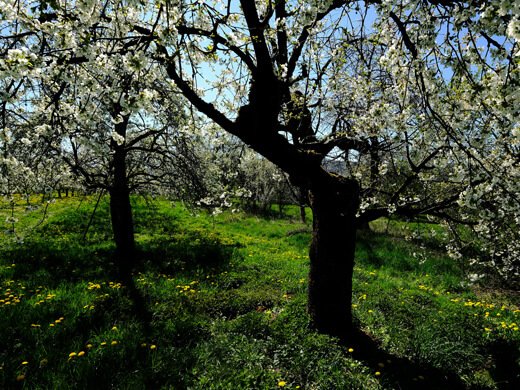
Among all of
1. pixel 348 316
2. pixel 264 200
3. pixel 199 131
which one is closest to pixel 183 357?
pixel 348 316

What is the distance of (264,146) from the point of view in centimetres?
418

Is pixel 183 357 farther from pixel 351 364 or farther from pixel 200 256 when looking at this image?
pixel 200 256

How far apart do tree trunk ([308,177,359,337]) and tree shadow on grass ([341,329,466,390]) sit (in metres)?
0.36

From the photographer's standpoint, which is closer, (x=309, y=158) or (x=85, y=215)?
(x=309, y=158)

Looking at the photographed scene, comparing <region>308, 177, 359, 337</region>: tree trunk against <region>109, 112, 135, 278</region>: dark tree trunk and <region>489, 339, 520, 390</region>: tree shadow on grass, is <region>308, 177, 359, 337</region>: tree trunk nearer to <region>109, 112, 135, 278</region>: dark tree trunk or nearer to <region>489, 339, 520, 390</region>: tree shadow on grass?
<region>489, 339, 520, 390</region>: tree shadow on grass

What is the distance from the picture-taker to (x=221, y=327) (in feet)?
15.6

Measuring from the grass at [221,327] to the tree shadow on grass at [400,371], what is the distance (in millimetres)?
21

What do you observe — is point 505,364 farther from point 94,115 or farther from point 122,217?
point 122,217

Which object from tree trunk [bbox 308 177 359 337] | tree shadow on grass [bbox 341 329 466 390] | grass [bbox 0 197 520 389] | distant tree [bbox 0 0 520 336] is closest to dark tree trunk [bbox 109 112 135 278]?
grass [bbox 0 197 520 389]

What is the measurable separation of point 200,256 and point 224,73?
466cm

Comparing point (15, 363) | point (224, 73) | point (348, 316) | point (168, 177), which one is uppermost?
point (224, 73)

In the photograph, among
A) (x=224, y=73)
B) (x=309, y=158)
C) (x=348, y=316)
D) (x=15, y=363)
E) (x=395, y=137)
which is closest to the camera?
(x=15, y=363)

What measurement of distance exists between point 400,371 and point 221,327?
2.38 m

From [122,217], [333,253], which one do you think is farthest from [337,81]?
[122,217]
